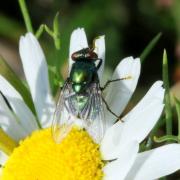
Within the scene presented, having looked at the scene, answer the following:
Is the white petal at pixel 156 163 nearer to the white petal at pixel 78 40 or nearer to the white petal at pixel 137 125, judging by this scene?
the white petal at pixel 137 125

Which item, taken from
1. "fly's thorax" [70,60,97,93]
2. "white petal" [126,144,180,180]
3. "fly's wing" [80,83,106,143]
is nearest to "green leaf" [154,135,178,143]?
"white petal" [126,144,180,180]

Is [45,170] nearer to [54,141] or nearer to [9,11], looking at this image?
[54,141]

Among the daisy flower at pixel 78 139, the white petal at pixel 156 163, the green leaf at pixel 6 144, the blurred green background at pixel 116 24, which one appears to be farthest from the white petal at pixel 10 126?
the blurred green background at pixel 116 24

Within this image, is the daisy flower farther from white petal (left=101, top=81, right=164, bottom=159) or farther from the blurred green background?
the blurred green background

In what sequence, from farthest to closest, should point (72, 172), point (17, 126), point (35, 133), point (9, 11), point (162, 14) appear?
point (9, 11)
point (162, 14)
point (17, 126)
point (35, 133)
point (72, 172)

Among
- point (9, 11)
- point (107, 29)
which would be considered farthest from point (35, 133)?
point (9, 11)

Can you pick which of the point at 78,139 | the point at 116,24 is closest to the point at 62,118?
the point at 78,139
